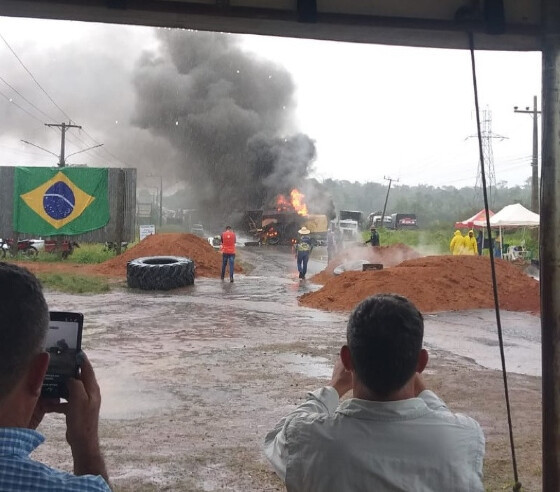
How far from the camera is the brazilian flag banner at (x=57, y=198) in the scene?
842 inches

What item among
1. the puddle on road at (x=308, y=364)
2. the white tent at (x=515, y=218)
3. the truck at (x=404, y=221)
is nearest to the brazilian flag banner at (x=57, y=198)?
the white tent at (x=515, y=218)

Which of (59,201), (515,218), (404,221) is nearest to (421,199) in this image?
(404,221)

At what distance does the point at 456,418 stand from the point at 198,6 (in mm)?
2126

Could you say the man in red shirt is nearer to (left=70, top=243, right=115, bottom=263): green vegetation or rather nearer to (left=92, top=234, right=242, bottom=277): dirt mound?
(left=92, top=234, right=242, bottom=277): dirt mound

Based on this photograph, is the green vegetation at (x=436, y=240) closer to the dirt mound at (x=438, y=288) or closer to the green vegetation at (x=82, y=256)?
the dirt mound at (x=438, y=288)

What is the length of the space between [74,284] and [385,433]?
15.3 m

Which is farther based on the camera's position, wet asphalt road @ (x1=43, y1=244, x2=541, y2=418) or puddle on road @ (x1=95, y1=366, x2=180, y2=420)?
wet asphalt road @ (x1=43, y1=244, x2=541, y2=418)

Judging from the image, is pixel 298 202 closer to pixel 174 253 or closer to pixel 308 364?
pixel 174 253

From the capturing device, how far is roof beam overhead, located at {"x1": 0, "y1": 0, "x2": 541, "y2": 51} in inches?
105

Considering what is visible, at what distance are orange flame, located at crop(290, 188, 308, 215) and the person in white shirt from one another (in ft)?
128

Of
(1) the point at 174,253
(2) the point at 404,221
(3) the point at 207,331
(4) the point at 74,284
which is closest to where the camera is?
(3) the point at 207,331

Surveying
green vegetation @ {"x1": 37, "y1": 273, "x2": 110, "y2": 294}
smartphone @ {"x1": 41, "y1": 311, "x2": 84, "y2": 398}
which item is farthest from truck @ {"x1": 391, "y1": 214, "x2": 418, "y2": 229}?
smartphone @ {"x1": 41, "y1": 311, "x2": 84, "y2": 398}

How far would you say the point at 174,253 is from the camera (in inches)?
850

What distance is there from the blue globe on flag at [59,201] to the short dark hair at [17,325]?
21.7 metres
